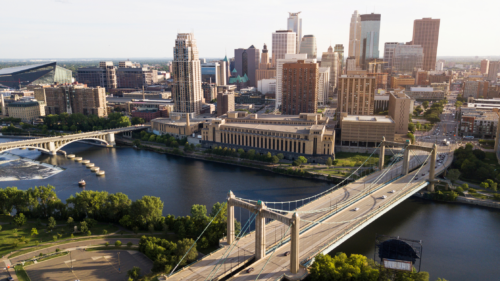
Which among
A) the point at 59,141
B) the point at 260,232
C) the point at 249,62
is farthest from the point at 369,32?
the point at 260,232

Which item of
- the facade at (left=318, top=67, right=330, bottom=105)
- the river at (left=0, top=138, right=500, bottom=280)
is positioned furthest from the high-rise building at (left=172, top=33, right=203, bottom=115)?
the facade at (left=318, top=67, right=330, bottom=105)

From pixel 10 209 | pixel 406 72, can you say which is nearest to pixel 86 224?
pixel 10 209

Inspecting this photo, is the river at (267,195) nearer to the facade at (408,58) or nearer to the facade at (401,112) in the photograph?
the facade at (401,112)

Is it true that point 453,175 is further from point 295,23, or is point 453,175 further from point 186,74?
point 295,23

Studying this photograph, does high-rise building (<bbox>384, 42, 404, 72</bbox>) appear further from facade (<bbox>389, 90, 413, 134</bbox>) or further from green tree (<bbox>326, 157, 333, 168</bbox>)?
Answer: green tree (<bbox>326, 157, 333, 168</bbox>)

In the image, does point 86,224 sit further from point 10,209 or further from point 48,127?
point 48,127

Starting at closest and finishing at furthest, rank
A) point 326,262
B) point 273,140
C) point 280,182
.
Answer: point 326,262, point 280,182, point 273,140
